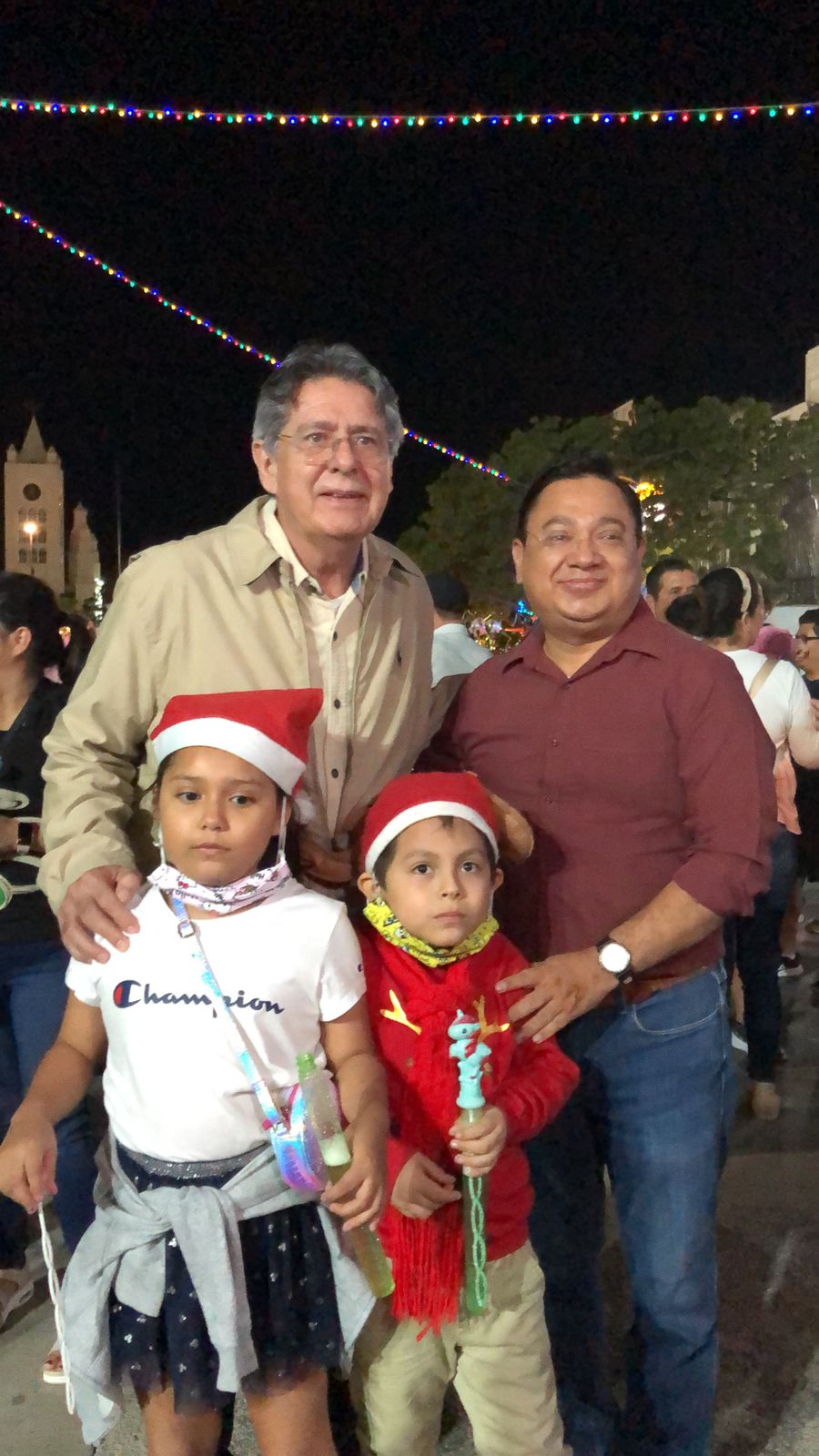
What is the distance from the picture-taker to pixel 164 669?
217 cm

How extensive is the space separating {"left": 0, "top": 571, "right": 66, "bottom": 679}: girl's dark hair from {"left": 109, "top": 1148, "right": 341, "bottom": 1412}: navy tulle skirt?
1.95 m

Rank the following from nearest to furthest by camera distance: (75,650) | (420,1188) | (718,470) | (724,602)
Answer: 1. (420,1188)
2. (75,650)
3. (724,602)
4. (718,470)

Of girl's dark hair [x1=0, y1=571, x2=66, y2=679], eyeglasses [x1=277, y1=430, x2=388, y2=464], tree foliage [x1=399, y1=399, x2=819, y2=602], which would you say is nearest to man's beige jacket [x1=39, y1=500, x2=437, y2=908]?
eyeglasses [x1=277, y1=430, x2=388, y2=464]

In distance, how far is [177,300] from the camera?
29328 mm

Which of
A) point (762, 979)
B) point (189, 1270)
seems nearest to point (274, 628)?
point (189, 1270)

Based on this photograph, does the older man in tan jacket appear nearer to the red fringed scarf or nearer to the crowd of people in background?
the crowd of people in background

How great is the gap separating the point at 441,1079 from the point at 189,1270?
0.53 metres

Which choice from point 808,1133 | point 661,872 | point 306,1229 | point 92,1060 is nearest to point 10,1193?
point 92,1060

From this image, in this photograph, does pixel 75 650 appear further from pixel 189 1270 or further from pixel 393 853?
pixel 189 1270

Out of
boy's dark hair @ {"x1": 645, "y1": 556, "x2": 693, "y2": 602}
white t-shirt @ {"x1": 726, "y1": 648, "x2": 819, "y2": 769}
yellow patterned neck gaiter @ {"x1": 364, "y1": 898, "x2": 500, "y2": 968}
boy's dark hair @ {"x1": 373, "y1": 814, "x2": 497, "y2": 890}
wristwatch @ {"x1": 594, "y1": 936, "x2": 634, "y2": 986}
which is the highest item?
boy's dark hair @ {"x1": 645, "y1": 556, "x2": 693, "y2": 602}

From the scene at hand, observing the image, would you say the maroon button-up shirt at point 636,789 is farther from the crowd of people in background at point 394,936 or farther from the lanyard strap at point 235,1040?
the lanyard strap at point 235,1040

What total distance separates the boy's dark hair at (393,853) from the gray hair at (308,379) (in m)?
0.82

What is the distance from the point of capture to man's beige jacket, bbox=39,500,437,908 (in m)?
2.14

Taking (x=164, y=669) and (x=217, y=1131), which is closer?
(x=217, y=1131)
